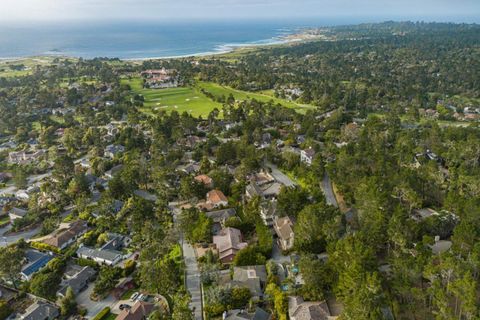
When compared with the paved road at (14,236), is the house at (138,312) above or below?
above

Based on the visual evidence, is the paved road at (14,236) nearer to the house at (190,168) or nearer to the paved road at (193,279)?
the paved road at (193,279)

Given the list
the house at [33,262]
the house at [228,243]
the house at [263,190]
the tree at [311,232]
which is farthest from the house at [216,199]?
the house at [33,262]

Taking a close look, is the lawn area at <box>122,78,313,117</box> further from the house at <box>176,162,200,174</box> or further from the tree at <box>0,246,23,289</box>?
the tree at <box>0,246,23,289</box>

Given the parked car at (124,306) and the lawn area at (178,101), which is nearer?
the parked car at (124,306)

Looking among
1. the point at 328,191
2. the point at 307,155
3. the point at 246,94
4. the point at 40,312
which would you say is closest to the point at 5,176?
the point at 40,312

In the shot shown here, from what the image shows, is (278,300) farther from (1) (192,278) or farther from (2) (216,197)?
(2) (216,197)

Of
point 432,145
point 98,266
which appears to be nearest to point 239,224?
point 98,266

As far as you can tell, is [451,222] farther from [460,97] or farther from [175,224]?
[460,97]

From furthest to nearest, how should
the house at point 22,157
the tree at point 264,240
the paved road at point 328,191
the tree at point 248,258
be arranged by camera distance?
1. the house at point 22,157
2. the paved road at point 328,191
3. the tree at point 264,240
4. the tree at point 248,258
